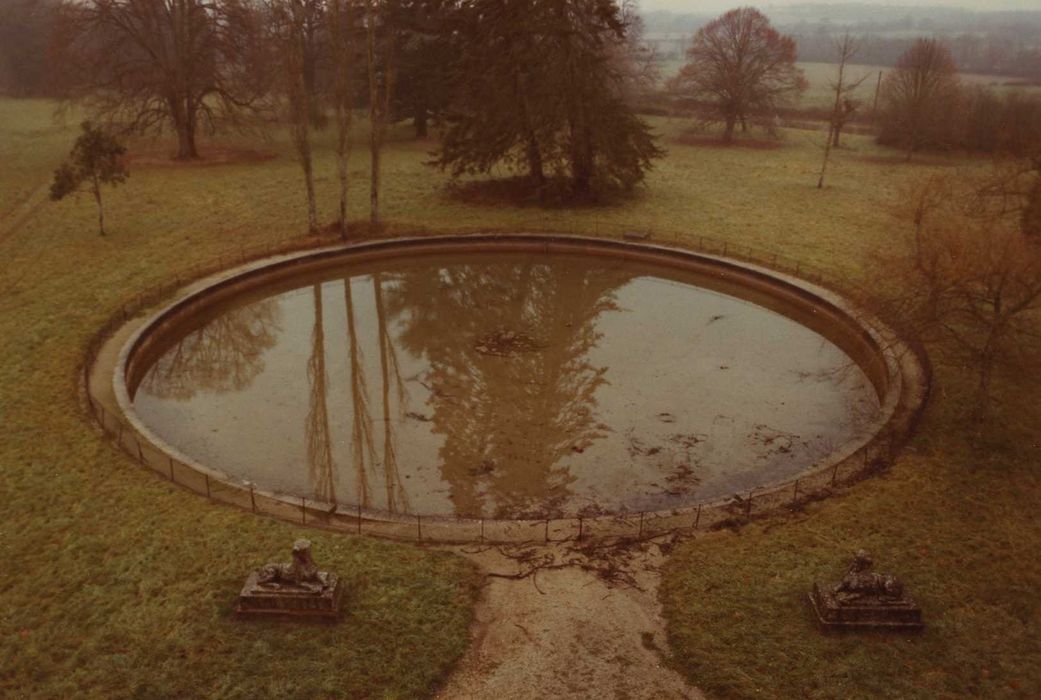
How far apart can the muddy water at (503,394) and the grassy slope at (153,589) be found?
204 centimetres

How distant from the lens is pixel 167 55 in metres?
41.0

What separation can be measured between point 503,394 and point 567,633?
27.4 ft

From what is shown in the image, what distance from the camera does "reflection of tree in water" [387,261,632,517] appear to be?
50.5 feet

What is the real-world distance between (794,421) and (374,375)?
10542mm

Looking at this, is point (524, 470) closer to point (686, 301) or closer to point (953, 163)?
point (686, 301)

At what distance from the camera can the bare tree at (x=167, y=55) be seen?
132 ft

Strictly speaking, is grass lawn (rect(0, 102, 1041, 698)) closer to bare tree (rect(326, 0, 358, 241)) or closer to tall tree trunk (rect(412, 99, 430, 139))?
bare tree (rect(326, 0, 358, 241))

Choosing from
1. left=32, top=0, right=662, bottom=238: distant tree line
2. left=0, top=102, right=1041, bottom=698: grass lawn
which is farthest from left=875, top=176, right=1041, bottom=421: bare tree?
left=32, top=0, right=662, bottom=238: distant tree line

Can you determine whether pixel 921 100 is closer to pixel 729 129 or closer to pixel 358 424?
pixel 729 129

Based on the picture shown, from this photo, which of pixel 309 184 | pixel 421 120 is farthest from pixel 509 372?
pixel 421 120

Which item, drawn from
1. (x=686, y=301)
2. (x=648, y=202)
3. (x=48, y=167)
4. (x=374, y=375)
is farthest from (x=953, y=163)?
(x=48, y=167)

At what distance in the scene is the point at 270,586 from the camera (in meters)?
11.0

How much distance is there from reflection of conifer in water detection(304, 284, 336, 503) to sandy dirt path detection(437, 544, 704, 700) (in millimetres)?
4049

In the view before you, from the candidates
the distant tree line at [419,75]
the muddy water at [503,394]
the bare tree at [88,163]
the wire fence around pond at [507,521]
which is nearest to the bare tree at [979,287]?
the wire fence around pond at [507,521]
